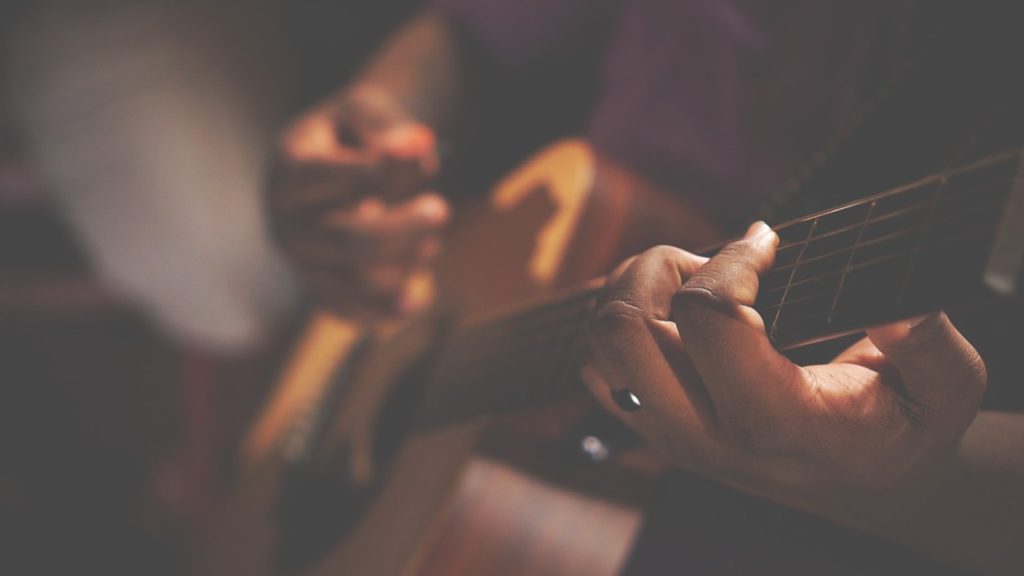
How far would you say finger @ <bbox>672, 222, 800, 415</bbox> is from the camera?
23cm

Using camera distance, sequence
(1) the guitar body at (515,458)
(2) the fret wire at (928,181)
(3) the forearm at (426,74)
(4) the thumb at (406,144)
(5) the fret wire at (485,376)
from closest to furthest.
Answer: (2) the fret wire at (928,181), (5) the fret wire at (485,376), (1) the guitar body at (515,458), (4) the thumb at (406,144), (3) the forearm at (426,74)

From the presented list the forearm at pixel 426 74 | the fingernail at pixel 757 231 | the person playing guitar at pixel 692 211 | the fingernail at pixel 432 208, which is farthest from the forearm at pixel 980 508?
the forearm at pixel 426 74

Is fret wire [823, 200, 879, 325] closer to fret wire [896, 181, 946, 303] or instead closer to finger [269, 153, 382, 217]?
fret wire [896, 181, 946, 303]

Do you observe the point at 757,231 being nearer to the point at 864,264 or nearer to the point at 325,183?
the point at 864,264

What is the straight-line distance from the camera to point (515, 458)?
53 cm

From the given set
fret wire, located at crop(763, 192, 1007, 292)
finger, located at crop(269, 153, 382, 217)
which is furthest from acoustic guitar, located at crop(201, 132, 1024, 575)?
finger, located at crop(269, 153, 382, 217)

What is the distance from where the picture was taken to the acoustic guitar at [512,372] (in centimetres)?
22

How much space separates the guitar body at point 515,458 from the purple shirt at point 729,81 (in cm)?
4

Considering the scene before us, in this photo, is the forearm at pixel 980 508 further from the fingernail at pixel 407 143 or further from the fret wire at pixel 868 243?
the fingernail at pixel 407 143

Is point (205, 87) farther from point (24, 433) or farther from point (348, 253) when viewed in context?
point (24, 433)

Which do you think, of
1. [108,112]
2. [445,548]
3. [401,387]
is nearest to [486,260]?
[401,387]

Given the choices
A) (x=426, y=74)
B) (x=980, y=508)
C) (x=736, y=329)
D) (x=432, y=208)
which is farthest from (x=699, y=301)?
(x=426, y=74)

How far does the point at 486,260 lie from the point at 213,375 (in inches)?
25.6

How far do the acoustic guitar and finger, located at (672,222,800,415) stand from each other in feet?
0.03
